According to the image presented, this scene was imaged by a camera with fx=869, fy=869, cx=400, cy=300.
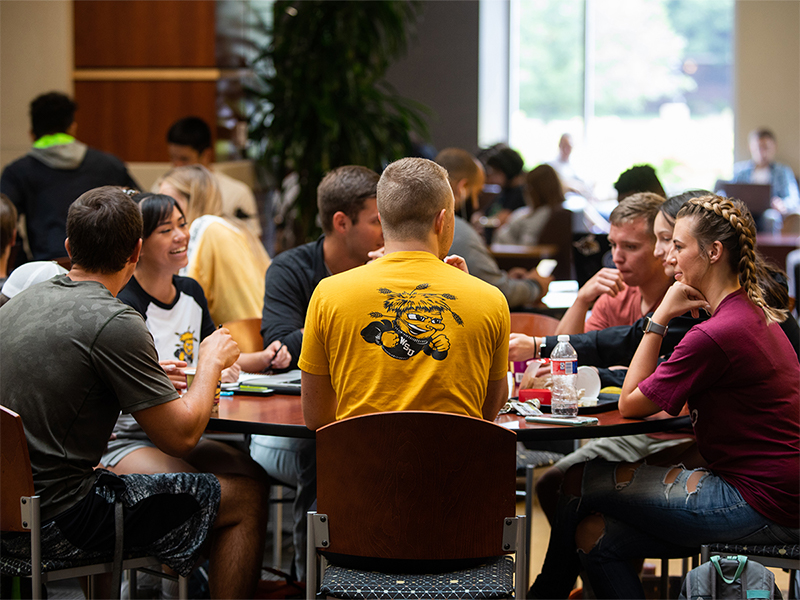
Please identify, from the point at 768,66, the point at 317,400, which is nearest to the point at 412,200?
the point at 317,400

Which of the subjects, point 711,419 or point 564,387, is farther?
point 564,387

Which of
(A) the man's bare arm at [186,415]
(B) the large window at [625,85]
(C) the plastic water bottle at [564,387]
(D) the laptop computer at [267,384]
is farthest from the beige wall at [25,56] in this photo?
(B) the large window at [625,85]

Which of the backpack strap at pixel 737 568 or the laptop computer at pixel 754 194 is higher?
the laptop computer at pixel 754 194

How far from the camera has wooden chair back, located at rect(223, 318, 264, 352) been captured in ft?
9.71

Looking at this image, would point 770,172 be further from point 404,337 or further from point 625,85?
point 404,337

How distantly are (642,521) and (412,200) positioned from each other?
0.98 meters

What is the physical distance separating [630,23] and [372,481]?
10.7 metres

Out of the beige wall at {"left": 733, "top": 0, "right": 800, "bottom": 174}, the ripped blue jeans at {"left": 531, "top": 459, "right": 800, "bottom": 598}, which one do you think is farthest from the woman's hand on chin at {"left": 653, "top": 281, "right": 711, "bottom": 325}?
the beige wall at {"left": 733, "top": 0, "right": 800, "bottom": 174}

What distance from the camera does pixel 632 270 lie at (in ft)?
9.04

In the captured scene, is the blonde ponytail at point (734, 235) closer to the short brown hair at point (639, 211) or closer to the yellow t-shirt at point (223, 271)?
the short brown hair at point (639, 211)

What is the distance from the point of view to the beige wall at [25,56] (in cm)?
550

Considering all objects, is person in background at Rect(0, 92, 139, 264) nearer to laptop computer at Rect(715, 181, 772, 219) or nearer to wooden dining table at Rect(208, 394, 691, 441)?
wooden dining table at Rect(208, 394, 691, 441)

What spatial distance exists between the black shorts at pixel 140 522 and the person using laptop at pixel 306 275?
22.6 inches

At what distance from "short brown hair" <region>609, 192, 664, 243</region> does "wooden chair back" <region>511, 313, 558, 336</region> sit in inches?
18.3
